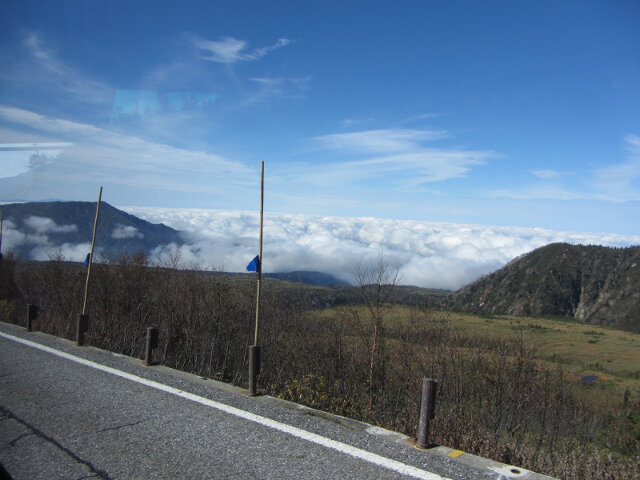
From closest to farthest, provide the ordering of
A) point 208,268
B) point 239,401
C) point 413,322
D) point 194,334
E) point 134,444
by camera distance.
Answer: point 134,444
point 239,401
point 413,322
point 194,334
point 208,268

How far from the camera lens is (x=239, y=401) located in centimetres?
645

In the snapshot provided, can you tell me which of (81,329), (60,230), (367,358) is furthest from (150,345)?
(60,230)

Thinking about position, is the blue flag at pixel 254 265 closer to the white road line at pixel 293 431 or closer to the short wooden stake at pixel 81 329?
the white road line at pixel 293 431

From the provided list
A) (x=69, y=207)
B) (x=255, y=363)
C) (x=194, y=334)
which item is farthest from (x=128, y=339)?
(x=69, y=207)

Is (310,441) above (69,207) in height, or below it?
below

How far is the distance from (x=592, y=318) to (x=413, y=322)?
164 metres

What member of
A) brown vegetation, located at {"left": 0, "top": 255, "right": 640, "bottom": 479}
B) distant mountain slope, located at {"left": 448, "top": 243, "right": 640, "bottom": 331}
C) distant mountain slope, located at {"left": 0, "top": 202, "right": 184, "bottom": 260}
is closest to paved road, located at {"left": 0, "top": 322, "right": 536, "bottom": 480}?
brown vegetation, located at {"left": 0, "top": 255, "right": 640, "bottom": 479}

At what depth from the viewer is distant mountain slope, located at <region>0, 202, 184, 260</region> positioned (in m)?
25.3

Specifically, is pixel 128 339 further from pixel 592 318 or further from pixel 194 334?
pixel 592 318

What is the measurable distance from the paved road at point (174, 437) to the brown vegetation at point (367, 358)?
3.77ft

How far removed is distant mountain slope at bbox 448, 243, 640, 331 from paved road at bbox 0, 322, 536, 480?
491 ft

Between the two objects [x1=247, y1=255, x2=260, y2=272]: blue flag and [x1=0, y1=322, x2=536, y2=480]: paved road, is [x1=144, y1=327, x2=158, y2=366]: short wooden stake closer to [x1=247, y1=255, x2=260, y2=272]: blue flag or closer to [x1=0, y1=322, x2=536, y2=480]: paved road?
[x1=0, y1=322, x2=536, y2=480]: paved road

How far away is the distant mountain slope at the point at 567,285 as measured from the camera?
147875 mm

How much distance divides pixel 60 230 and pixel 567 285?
6573 inches
